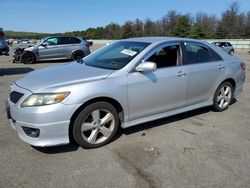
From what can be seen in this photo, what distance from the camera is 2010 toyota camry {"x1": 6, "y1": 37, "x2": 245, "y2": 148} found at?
12.4 ft

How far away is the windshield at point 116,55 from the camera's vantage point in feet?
15.0

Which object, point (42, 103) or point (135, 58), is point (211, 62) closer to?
point (135, 58)

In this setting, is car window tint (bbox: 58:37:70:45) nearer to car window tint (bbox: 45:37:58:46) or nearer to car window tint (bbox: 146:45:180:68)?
car window tint (bbox: 45:37:58:46)

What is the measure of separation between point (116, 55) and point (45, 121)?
1.88 metres

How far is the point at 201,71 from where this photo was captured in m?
5.32

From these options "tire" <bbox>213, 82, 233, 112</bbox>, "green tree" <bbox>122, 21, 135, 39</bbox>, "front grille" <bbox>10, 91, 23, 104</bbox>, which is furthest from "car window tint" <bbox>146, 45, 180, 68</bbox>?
"green tree" <bbox>122, 21, 135, 39</bbox>

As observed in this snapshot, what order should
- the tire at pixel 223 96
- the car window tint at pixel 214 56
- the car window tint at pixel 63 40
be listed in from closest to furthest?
the car window tint at pixel 214 56
the tire at pixel 223 96
the car window tint at pixel 63 40

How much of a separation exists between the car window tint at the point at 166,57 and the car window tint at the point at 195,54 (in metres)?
0.24

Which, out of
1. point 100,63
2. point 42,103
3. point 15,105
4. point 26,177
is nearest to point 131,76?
point 100,63

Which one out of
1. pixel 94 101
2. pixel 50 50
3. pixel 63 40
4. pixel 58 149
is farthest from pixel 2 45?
pixel 94 101

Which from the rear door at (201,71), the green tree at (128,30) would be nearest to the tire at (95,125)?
the rear door at (201,71)

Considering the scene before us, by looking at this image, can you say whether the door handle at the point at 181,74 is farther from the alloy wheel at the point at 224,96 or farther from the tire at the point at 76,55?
the tire at the point at 76,55

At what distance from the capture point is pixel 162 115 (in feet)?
16.0

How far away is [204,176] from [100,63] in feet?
8.22
